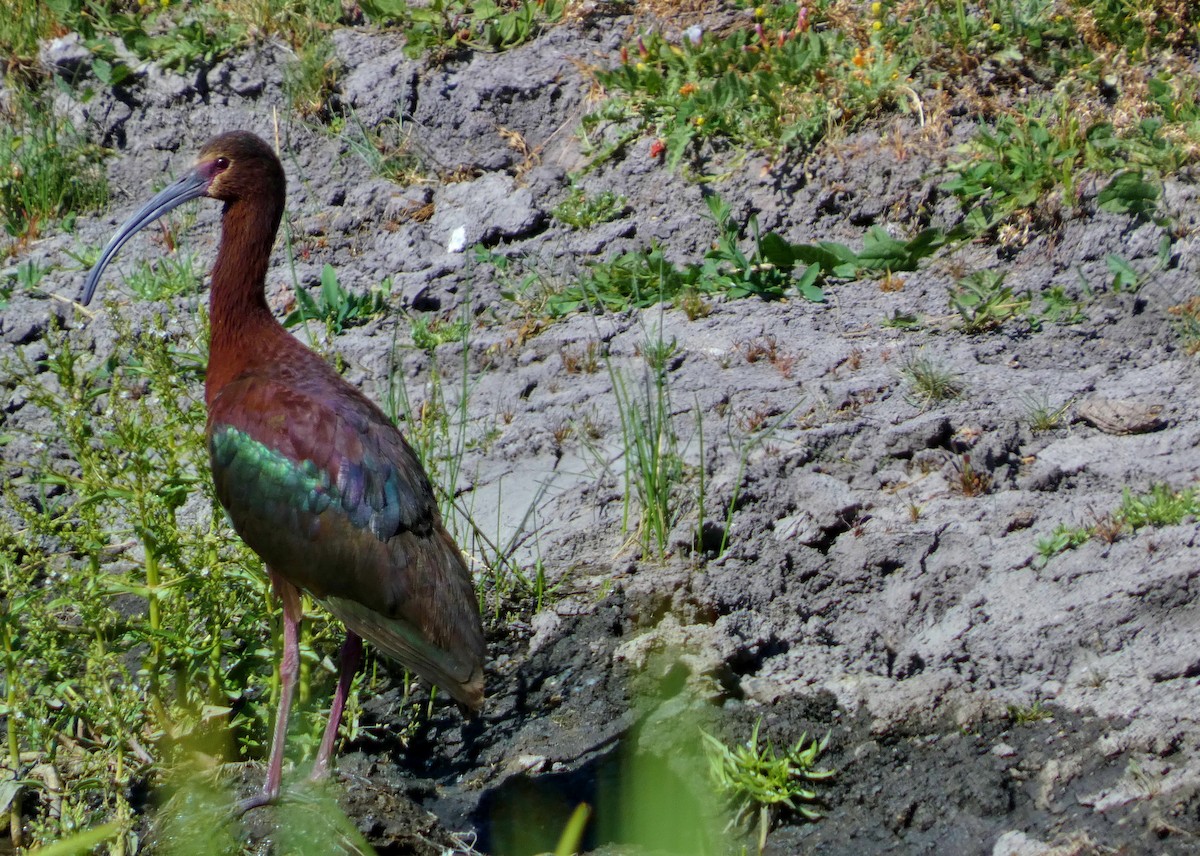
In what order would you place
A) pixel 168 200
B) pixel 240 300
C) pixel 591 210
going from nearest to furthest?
pixel 240 300 < pixel 168 200 < pixel 591 210

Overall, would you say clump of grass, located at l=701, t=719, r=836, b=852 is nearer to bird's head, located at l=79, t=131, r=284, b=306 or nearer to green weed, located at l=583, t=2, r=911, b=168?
bird's head, located at l=79, t=131, r=284, b=306

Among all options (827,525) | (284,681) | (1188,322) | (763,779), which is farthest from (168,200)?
(1188,322)

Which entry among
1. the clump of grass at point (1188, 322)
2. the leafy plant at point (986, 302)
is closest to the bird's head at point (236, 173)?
the leafy plant at point (986, 302)

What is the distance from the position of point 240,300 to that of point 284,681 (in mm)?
1310

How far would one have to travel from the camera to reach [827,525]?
4.37m

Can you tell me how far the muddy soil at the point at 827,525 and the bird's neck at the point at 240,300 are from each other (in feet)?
3.40

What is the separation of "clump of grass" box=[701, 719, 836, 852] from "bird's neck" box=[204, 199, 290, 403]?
6.38ft

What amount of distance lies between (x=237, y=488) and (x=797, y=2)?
4165 millimetres

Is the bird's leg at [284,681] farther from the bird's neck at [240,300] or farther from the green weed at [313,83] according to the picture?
the green weed at [313,83]

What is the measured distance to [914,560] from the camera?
4172 mm

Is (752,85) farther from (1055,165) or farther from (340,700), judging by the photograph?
(340,700)

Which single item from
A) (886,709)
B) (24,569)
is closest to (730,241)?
(886,709)

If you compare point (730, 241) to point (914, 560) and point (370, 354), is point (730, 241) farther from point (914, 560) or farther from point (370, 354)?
point (914, 560)

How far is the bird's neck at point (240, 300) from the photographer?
169 inches
